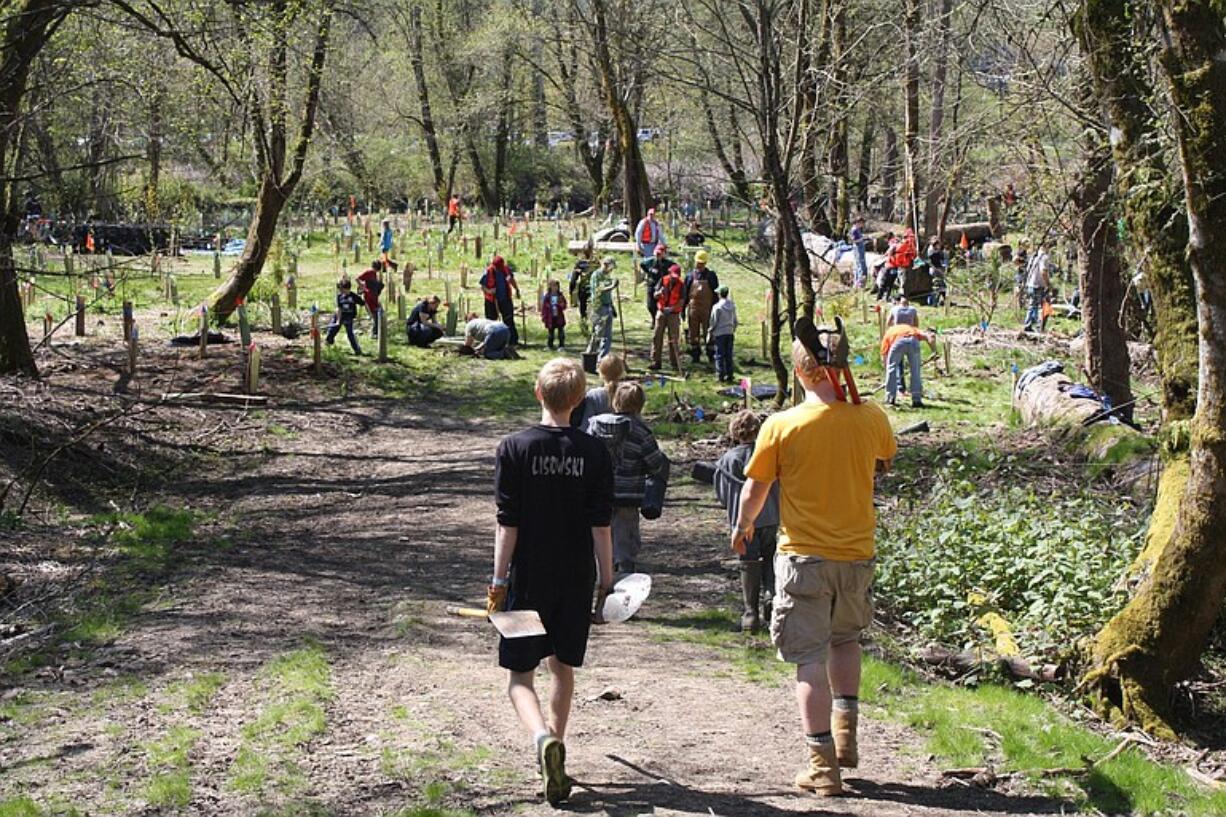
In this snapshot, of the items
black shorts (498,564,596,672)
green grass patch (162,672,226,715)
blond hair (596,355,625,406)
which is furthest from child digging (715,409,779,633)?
green grass patch (162,672,226,715)

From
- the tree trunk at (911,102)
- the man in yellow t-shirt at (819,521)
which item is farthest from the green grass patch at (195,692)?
the tree trunk at (911,102)

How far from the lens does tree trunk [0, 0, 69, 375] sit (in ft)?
44.4

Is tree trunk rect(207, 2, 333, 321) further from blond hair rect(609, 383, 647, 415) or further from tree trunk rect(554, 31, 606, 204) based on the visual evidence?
tree trunk rect(554, 31, 606, 204)

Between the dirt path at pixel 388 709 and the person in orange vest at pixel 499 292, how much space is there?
12135 millimetres

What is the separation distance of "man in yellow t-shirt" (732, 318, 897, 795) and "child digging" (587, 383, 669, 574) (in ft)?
8.92

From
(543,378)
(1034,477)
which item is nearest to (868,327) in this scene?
(1034,477)

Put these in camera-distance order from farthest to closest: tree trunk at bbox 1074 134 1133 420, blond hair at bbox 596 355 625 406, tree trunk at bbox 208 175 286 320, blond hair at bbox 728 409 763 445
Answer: tree trunk at bbox 208 175 286 320
tree trunk at bbox 1074 134 1133 420
blond hair at bbox 596 355 625 406
blond hair at bbox 728 409 763 445

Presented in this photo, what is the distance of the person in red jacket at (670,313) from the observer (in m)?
23.0

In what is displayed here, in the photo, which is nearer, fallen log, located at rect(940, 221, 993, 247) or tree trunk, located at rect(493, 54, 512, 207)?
fallen log, located at rect(940, 221, 993, 247)

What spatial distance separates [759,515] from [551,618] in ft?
9.81

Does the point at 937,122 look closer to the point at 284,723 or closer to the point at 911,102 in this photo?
the point at 911,102

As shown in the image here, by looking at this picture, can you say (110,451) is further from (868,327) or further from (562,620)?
(868,327)

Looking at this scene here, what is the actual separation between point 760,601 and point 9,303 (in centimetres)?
1220

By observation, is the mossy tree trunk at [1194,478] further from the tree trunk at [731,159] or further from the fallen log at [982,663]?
the tree trunk at [731,159]
